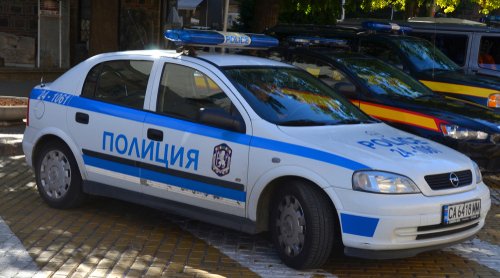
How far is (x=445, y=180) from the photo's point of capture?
5.42 metres

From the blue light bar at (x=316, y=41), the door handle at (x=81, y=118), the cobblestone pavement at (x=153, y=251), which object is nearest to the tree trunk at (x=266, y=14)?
the blue light bar at (x=316, y=41)

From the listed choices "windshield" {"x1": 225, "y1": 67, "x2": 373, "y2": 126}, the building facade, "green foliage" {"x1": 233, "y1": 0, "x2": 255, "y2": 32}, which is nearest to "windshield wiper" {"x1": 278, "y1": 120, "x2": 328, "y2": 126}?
"windshield" {"x1": 225, "y1": 67, "x2": 373, "y2": 126}

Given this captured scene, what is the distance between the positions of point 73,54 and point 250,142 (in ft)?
44.3

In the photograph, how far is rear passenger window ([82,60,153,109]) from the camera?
6.45 m

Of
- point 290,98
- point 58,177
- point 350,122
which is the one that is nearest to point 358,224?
point 350,122

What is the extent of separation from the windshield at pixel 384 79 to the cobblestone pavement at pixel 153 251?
2.18 m

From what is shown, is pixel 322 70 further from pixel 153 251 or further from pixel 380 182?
pixel 380 182

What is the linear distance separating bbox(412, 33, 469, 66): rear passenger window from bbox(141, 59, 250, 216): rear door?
763 centimetres

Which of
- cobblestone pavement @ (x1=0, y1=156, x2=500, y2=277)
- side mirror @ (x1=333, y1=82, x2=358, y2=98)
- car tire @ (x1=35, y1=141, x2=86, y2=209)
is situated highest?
side mirror @ (x1=333, y1=82, x2=358, y2=98)

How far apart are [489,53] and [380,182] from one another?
27.4 ft

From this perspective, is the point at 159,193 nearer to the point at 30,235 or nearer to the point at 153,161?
the point at 153,161

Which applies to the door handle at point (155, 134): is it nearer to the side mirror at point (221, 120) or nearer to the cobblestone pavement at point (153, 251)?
the side mirror at point (221, 120)

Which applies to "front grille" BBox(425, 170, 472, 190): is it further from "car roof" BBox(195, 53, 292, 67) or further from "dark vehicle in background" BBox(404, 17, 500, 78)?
"dark vehicle in background" BBox(404, 17, 500, 78)

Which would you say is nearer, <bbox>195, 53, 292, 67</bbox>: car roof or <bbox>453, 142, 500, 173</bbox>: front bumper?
<bbox>195, 53, 292, 67</bbox>: car roof
